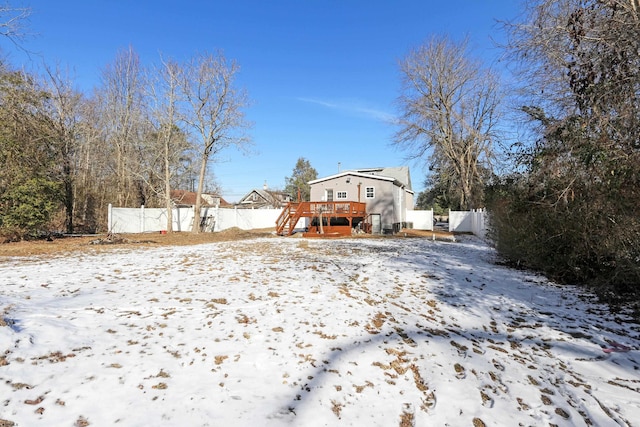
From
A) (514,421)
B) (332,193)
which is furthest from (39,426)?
(332,193)

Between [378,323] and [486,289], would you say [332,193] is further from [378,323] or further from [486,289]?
[378,323]

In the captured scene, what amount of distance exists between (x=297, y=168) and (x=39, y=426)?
2193 inches

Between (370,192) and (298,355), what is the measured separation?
20.9 metres

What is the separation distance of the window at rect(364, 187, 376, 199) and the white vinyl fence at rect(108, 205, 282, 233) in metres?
9.68

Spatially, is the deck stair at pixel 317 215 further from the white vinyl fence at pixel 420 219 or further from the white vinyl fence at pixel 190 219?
the white vinyl fence at pixel 420 219

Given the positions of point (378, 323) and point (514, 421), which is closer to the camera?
point (514, 421)

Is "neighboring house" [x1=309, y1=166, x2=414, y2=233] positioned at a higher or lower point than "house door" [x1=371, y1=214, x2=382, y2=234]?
higher

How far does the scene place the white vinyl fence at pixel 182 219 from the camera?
61.8 ft

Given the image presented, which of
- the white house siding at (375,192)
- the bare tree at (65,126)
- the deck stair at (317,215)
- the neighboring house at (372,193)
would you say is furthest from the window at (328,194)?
the bare tree at (65,126)

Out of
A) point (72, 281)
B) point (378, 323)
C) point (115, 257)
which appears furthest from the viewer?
point (115, 257)

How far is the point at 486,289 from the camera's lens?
6426 mm

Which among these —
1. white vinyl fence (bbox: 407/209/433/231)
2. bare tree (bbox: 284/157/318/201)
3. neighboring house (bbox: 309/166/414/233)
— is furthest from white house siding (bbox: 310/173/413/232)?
bare tree (bbox: 284/157/318/201)

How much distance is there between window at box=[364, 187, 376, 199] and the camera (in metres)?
23.5

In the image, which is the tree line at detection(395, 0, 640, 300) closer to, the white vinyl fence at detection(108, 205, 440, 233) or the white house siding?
the white house siding
